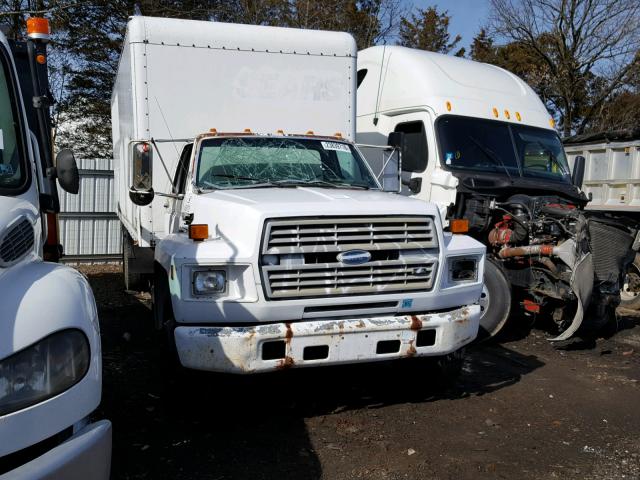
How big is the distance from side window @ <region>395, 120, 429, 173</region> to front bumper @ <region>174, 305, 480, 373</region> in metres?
3.96

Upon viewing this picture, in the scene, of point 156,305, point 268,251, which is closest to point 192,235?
point 268,251

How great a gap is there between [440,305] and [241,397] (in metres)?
1.81

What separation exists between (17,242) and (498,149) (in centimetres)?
667

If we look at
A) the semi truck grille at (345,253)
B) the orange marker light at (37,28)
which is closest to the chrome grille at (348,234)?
the semi truck grille at (345,253)

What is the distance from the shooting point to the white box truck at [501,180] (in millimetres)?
6898

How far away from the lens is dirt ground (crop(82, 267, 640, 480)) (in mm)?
4027

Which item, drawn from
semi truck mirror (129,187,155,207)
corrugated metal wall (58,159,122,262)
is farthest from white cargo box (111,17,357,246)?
corrugated metal wall (58,159,122,262)

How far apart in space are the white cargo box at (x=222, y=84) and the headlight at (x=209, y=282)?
221 centimetres

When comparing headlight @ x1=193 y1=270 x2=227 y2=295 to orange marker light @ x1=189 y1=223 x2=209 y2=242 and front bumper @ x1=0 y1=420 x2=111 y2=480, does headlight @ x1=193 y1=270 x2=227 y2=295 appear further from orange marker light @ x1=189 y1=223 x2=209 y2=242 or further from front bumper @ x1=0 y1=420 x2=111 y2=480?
front bumper @ x1=0 y1=420 x2=111 y2=480

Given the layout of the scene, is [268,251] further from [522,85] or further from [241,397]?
[522,85]

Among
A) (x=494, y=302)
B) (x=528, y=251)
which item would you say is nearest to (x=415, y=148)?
(x=528, y=251)

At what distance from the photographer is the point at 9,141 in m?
3.78

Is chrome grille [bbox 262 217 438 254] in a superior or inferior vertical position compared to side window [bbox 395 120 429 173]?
inferior

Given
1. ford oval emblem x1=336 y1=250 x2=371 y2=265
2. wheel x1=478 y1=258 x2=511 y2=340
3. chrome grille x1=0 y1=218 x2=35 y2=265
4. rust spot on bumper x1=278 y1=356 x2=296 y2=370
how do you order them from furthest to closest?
wheel x1=478 y1=258 x2=511 y2=340 → ford oval emblem x1=336 y1=250 x2=371 y2=265 → rust spot on bumper x1=278 y1=356 x2=296 y2=370 → chrome grille x1=0 y1=218 x2=35 y2=265
